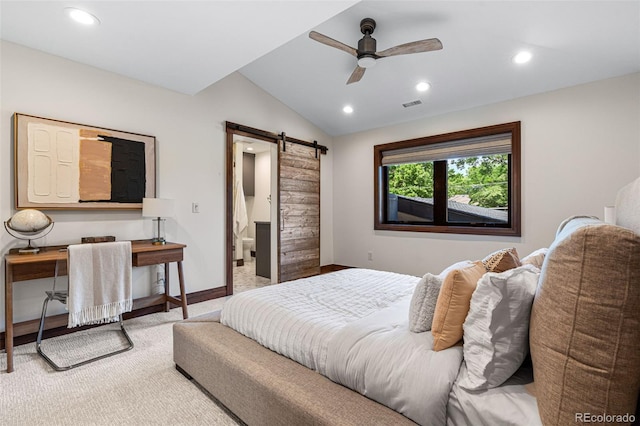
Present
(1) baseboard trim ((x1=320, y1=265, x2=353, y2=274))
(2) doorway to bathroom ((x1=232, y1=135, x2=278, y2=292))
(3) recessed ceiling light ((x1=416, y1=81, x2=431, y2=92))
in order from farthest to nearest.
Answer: (1) baseboard trim ((x1=320, y1=265, x2=353, y2=274)) < (2) doorway to bathroom ((x1=232, y1=135, x2=278, y2=292)) < (3) recessed ceiling light ((x1=416, y1=81, x2=431, y2=92))

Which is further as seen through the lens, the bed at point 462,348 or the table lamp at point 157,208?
the table lamp at point 157,208

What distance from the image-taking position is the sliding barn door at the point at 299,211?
4676mm

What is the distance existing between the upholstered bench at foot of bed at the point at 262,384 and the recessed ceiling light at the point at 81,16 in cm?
237

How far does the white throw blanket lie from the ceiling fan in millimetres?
2430

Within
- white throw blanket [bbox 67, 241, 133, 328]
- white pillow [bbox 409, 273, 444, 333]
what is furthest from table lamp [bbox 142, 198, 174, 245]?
white pillow [bbox 409, 273, 444, 333]

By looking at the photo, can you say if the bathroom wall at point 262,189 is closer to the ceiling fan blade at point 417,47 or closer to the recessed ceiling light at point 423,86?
the recessed ceiling light at point 423,86

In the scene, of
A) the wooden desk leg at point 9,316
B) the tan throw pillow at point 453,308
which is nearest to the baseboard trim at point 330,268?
the wooden desk leg at point 9,316

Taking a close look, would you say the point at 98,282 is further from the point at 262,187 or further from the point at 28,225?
the point at 262,187

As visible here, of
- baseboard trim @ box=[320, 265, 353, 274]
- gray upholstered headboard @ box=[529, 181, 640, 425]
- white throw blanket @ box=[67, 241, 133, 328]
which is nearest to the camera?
gray upholstered headboard @ box=[529, 181, 640, 425]

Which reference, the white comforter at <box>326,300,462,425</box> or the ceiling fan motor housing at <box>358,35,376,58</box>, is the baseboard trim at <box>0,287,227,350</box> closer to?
the white comforter at <box>326,300,462,425</box>

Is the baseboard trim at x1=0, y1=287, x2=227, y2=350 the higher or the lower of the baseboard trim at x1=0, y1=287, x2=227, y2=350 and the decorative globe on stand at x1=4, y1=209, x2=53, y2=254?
the lower

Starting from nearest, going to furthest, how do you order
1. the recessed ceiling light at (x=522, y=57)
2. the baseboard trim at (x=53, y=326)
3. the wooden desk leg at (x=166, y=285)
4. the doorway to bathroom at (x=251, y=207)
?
1. the baseboard trim at (x=53, y=326)
2. the recessed ceiling light at (x=522, y=57)
3. the wooden desk leg at (x=166, y=285)
4. the doorway to bathroom at (x=251, y=207)

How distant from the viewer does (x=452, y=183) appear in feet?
14.1

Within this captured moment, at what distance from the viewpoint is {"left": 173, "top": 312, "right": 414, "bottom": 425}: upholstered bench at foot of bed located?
3.81 ft
